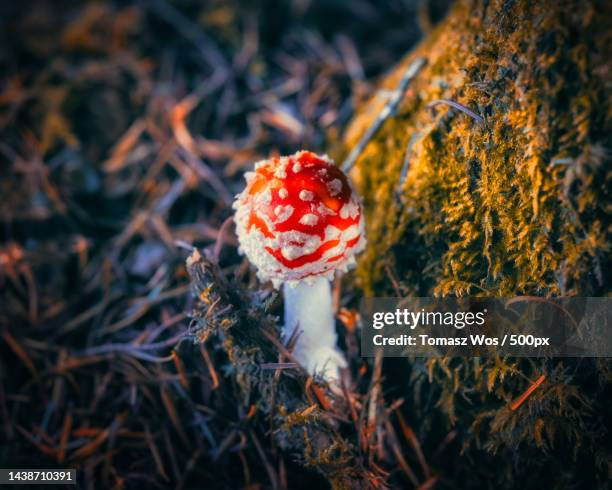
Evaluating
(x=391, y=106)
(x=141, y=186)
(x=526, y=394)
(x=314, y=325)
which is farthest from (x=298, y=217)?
(x=141, y=186)

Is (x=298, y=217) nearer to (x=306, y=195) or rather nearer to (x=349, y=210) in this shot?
(x=306, y=195)

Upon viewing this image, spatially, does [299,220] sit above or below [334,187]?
below

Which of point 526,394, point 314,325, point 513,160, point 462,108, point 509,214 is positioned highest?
point 462,108

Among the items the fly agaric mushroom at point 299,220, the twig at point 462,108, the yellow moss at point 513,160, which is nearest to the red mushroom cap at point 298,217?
the fly agaric mushroom at point 299,220

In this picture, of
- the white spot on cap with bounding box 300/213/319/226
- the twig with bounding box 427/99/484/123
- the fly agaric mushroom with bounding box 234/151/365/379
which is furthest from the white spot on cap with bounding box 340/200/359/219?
the twig with bounding box 427/99/484/123

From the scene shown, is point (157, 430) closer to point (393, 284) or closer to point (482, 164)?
point (393, 284)

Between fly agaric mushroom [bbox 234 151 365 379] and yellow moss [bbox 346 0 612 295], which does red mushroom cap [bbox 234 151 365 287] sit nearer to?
fly agaric mushroom [bbox 234 151 365 379]

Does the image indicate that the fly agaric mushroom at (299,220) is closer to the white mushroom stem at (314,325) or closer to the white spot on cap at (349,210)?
the white spot on cap at (349,210)
